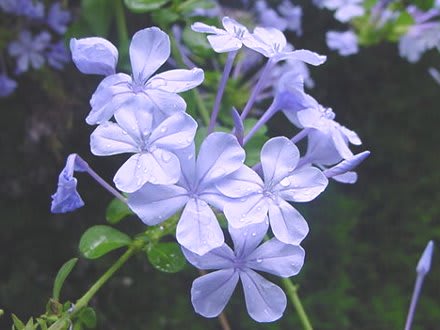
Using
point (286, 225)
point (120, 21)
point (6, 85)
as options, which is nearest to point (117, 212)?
point (286, 225)

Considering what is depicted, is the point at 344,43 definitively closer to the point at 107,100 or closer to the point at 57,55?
the point at 57,55

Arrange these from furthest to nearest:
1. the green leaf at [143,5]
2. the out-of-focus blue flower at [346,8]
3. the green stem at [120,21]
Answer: the out-of-focus blue flower at [346,8] < the green stem at [120,21] < the green leaf at [143,5]

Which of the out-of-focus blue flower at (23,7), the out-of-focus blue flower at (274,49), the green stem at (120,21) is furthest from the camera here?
the out-of-focus blue flower at (23,7)

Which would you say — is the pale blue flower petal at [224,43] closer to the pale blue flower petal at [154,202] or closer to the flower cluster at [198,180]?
the flower cluster at [198,180]

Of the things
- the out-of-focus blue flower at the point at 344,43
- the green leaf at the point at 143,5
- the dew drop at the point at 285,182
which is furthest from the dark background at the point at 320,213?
the dew drop at the point at 285,182

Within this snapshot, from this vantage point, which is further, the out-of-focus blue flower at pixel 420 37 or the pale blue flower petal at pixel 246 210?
the out-of-focus blue flower at pixel 420 37

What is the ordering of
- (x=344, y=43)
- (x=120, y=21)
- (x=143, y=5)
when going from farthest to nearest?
1. (x=344, y=43)
2. (x=120, y=21)
3. (x=143, y=5)

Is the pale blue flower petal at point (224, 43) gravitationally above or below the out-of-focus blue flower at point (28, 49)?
above
